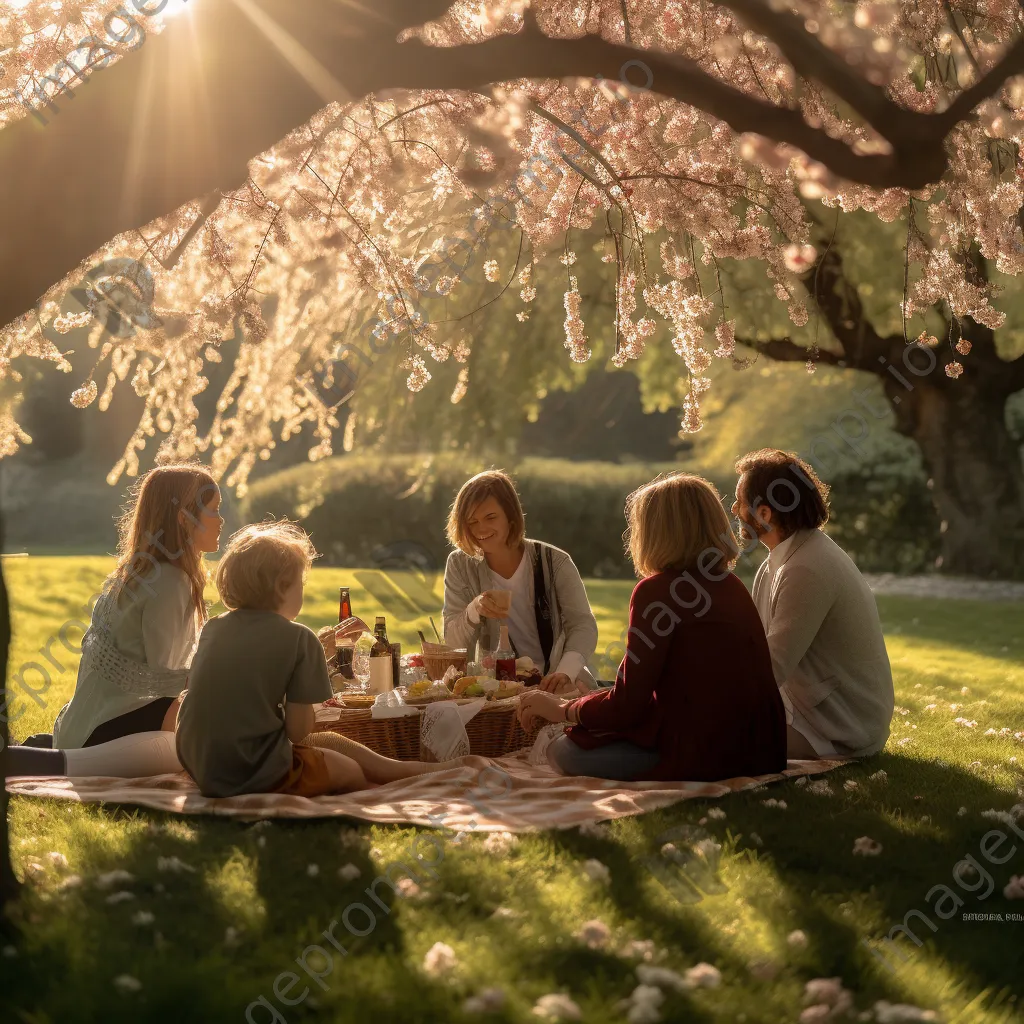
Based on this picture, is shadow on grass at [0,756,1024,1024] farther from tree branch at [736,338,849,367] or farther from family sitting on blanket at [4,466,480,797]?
tree branch at [736,338,849,367]

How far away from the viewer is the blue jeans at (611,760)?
17.2ft

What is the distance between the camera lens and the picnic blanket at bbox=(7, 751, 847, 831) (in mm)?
4664

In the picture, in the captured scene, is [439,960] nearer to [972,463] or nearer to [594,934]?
[594,934]

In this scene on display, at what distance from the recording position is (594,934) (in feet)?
11.2

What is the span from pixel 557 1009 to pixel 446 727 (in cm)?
278

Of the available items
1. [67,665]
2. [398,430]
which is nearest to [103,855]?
[67,665]

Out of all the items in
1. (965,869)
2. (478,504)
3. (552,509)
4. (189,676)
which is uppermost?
(478,504)

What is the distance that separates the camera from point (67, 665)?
12.0 meters

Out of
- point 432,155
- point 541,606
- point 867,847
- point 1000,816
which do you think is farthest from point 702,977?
point 432,155

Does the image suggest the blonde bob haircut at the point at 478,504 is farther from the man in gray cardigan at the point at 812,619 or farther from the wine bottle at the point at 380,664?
the man in gray cardigan at the point at 812,619

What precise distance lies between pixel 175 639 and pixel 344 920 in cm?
229

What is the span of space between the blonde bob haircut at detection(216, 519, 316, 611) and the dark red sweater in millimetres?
1356

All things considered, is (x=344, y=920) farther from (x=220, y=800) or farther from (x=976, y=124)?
(x=976, y=124)

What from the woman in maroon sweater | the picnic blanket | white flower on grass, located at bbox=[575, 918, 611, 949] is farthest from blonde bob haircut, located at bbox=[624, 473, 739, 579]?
white flower on grass, located at bbox=[575, 918, 611, 949]
